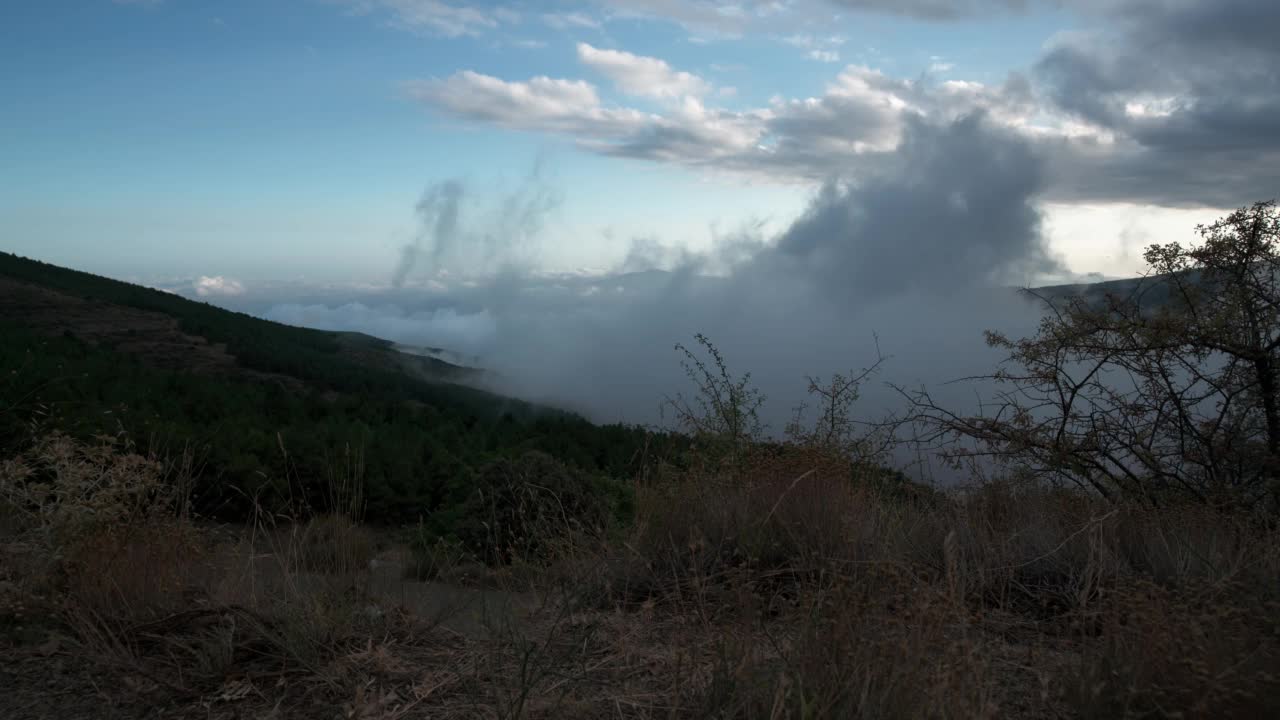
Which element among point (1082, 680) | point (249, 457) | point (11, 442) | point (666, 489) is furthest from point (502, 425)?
point (1082, 680)

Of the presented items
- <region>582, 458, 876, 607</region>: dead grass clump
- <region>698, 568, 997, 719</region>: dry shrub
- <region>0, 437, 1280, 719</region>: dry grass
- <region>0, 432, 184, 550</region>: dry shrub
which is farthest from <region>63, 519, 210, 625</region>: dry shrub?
<region>698, 568, 997, 719</region>: dry shrub

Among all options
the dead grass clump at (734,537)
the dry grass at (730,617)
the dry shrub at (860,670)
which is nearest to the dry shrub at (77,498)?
the dry grass at (730,617)

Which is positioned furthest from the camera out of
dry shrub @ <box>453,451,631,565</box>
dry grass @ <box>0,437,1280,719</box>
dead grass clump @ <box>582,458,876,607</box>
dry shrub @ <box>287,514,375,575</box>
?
dry shrub @ <box>453,451,631,565</box>

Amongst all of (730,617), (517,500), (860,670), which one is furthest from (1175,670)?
(517,500)

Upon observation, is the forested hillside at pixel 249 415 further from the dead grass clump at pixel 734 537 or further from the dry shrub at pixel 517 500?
the dead grass clump at pixel 734 537

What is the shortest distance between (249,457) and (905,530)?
6.06 m

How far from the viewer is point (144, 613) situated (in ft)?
11.4

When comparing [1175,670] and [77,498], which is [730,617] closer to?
[1175,670]

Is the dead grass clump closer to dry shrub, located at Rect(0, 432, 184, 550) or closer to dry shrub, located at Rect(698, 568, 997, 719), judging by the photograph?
dry shrub, located at Rect(698, 568, 997, 719)

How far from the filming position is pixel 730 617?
3.21 meters

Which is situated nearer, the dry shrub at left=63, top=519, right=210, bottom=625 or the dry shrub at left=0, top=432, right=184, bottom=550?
the dry shrub at left=63, top=519, right=210, bottom=625

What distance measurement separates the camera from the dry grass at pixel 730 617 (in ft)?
7.88

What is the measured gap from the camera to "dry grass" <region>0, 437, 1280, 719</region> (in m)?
2.40

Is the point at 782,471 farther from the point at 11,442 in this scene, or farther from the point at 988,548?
the point at 11,442
